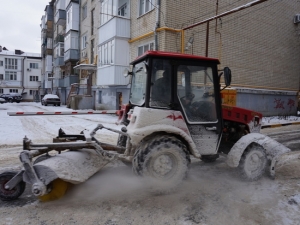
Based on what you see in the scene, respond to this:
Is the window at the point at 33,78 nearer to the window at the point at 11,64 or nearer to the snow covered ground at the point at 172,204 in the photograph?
the window at the point at 11,64

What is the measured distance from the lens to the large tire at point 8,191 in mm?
3312

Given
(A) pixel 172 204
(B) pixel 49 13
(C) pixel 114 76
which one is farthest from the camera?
(B) pixel 49 13

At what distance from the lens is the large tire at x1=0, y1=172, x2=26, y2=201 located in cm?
331

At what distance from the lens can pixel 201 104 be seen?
13.6 ft

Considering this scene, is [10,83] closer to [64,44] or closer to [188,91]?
[64,44]

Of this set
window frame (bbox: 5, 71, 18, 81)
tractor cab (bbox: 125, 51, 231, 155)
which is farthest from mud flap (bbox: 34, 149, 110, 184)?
window frame (bbox: 5, 71, 18, 81)

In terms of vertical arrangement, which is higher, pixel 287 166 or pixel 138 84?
pixel 138 84

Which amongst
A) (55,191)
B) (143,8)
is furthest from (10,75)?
(55,191)

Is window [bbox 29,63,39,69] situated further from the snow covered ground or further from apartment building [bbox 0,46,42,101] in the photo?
the snow covered ground

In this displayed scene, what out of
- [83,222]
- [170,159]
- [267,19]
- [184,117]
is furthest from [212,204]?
[267,19]

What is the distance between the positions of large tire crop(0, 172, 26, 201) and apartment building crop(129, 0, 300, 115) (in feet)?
33.9

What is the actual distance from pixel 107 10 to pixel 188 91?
14329mm

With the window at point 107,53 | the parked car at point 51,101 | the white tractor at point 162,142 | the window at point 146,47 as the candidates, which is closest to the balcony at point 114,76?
the window at point 107,53

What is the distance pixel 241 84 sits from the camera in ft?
49.1
